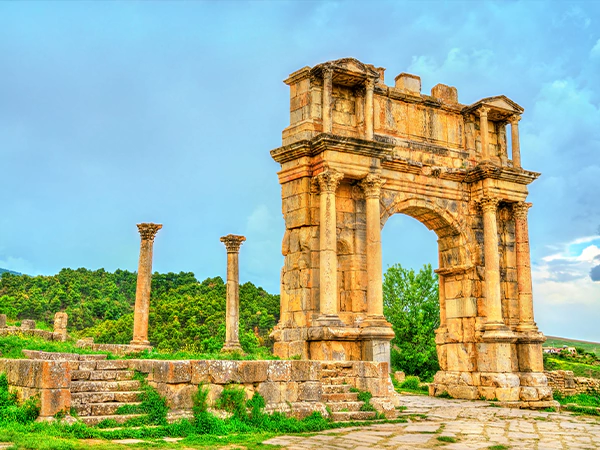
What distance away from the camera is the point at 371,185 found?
1550 centimetres

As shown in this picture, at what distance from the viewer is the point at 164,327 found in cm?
3806

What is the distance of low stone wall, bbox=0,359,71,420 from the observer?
7274mm

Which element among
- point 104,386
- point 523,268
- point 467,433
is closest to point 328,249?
point 467,433

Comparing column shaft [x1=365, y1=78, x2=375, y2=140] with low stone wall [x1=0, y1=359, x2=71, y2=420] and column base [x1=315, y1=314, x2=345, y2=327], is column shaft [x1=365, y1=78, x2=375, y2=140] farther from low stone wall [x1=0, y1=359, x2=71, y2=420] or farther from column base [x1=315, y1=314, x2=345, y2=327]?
low stone wall [x1=0, y1=359, x2=71, y2=420]

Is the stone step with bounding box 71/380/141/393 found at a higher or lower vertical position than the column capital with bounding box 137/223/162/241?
lower

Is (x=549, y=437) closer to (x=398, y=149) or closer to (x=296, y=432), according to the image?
(x=296, y=432)

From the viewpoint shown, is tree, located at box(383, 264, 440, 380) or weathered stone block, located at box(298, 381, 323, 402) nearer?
weathered stone block, located at box(298, 381, 323, 402)

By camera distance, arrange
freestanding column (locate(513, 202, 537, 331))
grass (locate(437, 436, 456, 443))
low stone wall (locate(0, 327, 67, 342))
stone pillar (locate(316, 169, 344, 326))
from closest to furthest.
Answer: grass (locate(437, 436, 456, 443)) < stone pillar (locate(316, 169, 344, 326)) < freestanding column (locate(513, 202, 537, 331)) < low stone wall (locate(0, 327, 67, 342))

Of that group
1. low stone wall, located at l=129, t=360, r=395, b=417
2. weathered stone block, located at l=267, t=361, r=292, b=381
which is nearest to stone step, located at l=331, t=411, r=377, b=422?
low stone wall, located at l=129, t=360, r=395, b=417

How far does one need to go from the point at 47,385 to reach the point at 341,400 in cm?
516

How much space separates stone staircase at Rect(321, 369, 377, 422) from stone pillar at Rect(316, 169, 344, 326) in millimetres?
2804

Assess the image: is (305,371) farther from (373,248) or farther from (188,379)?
(373,248)

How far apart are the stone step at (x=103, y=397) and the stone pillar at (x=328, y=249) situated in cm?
653

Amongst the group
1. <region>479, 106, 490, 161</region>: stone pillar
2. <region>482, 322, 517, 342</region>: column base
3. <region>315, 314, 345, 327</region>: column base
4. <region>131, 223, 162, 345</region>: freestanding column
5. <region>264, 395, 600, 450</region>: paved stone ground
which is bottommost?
<region>264, 395, 600, 450</region>: paved stone ground
